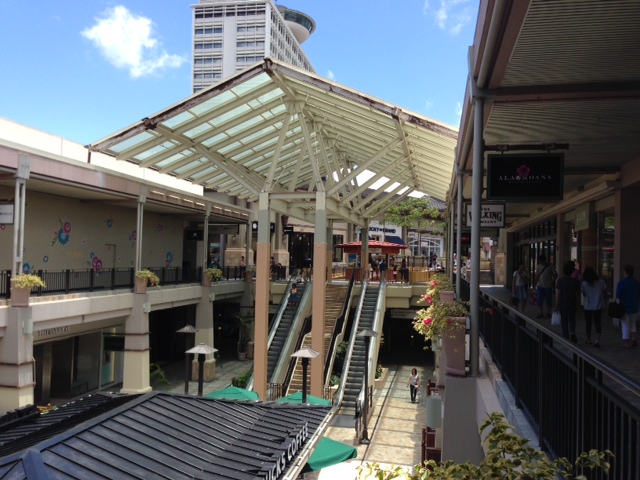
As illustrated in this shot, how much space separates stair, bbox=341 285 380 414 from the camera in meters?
21.1

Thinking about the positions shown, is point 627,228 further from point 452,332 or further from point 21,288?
point 21,288

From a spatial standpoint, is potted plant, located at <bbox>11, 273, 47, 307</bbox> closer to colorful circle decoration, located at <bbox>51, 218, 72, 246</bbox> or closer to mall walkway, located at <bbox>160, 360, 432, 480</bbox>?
colorful circle decoration, located at <bbox>51, 218, 72, 246</bbox>

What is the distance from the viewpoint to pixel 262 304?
21031 mm

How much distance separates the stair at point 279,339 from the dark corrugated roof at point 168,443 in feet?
48.6

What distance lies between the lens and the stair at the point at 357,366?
69.2ft

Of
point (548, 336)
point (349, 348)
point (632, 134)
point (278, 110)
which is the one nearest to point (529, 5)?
point (548, 336)

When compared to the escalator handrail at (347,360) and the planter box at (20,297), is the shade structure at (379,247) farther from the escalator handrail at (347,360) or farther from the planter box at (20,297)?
the planter box at (20,297)

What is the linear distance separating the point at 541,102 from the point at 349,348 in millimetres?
17162

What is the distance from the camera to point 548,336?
4.67 m

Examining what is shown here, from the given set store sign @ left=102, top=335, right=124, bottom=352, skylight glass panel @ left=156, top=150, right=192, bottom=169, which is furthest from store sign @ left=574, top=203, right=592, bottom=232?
store sign @ left=102, top=335, right=124, bottom=352

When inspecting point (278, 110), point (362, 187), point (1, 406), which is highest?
point (278, 110)

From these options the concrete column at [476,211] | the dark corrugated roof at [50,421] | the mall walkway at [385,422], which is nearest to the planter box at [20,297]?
the dark corrugated roof at [50,421]

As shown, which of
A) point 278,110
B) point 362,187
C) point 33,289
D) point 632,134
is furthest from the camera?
point 362,187

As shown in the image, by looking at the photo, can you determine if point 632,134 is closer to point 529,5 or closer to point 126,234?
point 529,5
